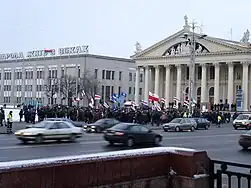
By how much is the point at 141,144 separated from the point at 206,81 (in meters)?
68.3

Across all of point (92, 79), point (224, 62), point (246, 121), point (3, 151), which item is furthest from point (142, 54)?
point (3, 151)

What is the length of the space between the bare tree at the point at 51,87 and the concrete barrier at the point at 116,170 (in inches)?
3523

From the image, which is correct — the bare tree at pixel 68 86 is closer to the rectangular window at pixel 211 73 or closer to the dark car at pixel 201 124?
the rectangular window at pixel 211 73

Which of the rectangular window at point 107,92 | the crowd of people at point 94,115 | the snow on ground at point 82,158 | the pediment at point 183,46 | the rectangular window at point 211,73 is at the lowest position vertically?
the crowd of people at point 94,115

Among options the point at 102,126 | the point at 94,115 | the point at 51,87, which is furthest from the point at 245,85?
the point at 102,126

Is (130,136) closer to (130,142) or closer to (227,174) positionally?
(130,142)

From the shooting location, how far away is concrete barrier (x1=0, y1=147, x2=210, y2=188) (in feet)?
23.6

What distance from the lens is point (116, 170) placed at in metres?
8.41

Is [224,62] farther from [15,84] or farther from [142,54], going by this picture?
[15,84]

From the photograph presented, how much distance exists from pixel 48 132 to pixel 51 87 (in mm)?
77623

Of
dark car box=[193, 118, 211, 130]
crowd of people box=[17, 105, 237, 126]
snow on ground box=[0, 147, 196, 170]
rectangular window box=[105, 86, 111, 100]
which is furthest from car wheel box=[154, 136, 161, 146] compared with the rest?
rectangular window box=[105, 86, 111, 100]

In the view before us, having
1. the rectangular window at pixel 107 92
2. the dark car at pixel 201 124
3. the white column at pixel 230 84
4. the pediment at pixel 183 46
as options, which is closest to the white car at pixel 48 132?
the dark car at pixel 201 124

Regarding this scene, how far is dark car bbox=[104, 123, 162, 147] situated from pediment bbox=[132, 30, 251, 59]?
58.5 metres

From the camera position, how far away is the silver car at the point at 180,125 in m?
41.5
